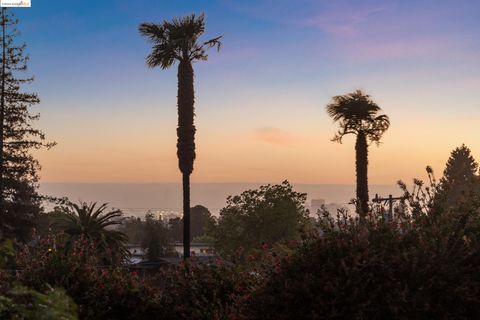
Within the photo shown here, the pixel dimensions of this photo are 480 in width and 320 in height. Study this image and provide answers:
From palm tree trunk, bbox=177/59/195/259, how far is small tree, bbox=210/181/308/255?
2164cm

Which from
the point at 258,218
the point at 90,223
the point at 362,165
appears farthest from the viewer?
the point at 258,218

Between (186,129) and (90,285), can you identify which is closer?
(90,285)

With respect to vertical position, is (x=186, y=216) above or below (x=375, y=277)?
Result: above

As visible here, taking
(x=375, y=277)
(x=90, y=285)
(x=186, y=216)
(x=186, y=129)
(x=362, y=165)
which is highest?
(x=186, y=129)

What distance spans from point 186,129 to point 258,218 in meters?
23.7

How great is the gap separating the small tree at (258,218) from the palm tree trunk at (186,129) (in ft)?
71.0

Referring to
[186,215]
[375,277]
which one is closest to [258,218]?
[186,215]

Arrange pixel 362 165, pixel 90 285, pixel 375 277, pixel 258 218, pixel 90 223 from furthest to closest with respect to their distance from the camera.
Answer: pixel 258 218, pixel 362 165, pixel 90 223, pixel 90 285, pixel 375 277

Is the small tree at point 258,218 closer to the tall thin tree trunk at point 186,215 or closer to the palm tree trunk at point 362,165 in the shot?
the palm tree trunk at point 362,165

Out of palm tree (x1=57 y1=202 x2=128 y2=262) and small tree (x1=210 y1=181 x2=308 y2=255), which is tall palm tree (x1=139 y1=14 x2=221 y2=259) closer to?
palm tree (x1=57 y1=202 x2=128 y2=262)

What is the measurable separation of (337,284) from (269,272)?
1.61 m

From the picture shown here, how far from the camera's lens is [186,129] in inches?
1403

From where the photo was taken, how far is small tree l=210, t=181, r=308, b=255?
57.3 meters

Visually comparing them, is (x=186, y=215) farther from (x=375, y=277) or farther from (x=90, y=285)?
(x=375, y=277)
